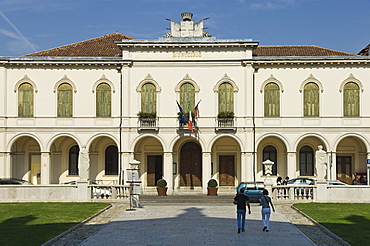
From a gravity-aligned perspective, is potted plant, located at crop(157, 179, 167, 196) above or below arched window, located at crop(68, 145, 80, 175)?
below

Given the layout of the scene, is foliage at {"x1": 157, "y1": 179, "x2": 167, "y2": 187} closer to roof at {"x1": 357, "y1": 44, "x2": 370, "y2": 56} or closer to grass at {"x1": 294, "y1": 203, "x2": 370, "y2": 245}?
grass at {"x1": 294, "y1": 203, "x2": 370, "y2": 245}

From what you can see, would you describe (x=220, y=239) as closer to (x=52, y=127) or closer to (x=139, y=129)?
(x=139, y=129)

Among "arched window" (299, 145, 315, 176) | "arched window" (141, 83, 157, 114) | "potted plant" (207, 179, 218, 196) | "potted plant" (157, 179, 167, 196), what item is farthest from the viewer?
"arched window" (299, 145, 315, 176)

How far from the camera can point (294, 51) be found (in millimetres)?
43750

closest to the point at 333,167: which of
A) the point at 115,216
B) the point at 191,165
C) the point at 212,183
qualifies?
the point at 212,183

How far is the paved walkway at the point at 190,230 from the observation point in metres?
18.4

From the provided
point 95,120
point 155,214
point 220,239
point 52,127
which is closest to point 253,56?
point 95,120

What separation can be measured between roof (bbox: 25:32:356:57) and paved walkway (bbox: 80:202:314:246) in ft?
61.9

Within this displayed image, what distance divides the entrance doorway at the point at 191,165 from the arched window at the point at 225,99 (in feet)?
14.0

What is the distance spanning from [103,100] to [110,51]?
16.8 feet

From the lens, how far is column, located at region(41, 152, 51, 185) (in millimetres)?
40969

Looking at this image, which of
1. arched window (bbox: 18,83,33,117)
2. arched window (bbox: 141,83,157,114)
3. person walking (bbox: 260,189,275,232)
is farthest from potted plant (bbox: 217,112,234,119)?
person walking (bbox: 260,189,275,232)

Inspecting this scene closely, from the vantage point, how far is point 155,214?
26406 mm

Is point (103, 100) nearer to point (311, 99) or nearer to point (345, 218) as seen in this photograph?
point (311, 99)
